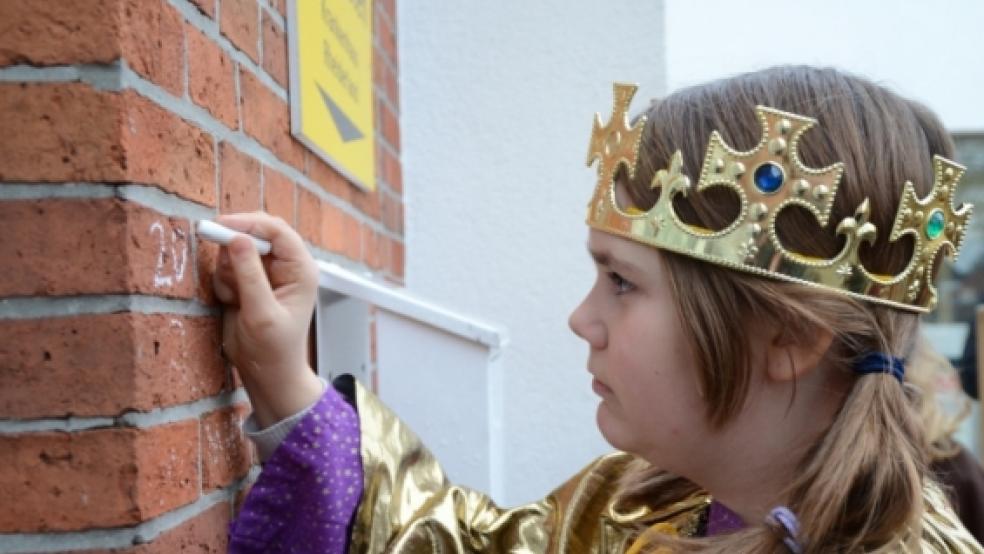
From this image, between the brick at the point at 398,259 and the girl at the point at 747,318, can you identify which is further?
the brick at the point at 398,259

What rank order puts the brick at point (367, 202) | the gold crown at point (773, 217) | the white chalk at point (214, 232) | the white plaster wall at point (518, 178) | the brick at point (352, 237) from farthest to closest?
the white plaster wall at point (518, 178), the brick at point (367, 202), the brick at point (352, 237), the gold crown at point (773, 217), the white chalk at point (214, 232)

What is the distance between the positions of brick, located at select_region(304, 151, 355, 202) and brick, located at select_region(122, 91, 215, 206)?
52 cm

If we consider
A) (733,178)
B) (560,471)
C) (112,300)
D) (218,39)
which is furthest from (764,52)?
(112,300)

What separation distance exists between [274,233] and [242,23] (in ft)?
0.97

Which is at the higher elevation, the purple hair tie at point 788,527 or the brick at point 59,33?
the brick at point 59,33

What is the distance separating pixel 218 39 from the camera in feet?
4.07

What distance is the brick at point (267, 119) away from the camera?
135cm

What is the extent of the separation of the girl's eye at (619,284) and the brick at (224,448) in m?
0.51

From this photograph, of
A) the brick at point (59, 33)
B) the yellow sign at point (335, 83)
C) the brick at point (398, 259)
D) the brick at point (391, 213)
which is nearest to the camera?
the brick at point (59, 33)

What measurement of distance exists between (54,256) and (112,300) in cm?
6

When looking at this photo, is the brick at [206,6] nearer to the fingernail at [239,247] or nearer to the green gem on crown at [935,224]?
the fingernail at [239,247]

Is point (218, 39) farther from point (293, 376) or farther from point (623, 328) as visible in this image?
point (623, 328)

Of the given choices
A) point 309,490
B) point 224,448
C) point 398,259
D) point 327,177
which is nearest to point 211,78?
point 224,448

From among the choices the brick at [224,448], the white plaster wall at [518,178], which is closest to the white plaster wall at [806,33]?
the white plaster wall at [518,178]
